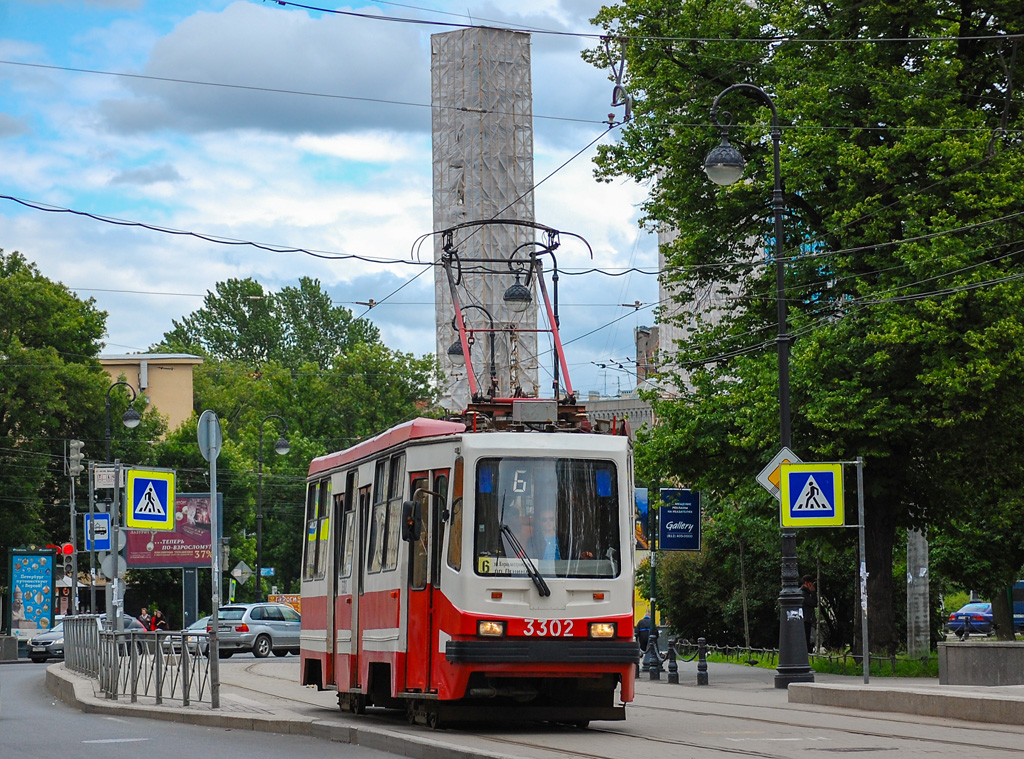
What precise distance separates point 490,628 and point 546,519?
123 centimetres

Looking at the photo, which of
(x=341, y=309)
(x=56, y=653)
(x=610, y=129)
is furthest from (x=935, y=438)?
(x=341, y=309)

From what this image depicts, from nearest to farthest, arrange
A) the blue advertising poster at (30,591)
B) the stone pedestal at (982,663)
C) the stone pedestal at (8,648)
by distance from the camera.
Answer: the stone pedestal at (982,663) → the stone pedestal at (8,648) → the blue advertising poster at (30,591)

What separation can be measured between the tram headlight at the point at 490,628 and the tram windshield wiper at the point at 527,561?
20.2 inches

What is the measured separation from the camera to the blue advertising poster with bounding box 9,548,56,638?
168 feet

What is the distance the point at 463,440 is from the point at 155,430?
5865cm

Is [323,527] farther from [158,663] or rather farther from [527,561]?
[527,561]

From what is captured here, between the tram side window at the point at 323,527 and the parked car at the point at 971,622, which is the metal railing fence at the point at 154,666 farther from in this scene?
the parked car at the point at 971,622

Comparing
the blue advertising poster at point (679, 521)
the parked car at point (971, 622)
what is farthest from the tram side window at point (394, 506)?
the parked car at point (971, 622)

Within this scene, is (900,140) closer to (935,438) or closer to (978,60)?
(978,60)

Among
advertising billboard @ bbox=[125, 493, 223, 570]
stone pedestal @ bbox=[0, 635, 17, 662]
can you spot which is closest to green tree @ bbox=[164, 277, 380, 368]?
advertising billboard @ bbox=[125, 493, 223, 570]

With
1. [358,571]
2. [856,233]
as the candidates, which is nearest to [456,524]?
[358,571]

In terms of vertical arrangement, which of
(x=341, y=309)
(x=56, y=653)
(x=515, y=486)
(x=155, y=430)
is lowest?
(x=56, y=653)

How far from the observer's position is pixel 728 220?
30.7 m

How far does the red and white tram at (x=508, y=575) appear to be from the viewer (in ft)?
47.9
